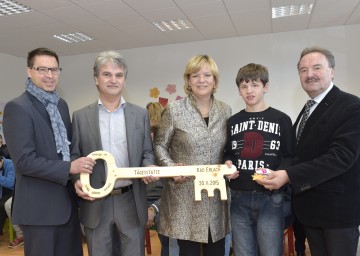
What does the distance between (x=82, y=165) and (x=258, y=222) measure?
1013 millimetres

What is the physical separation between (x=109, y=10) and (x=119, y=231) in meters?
3.59

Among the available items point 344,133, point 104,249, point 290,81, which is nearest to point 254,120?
point 344,133

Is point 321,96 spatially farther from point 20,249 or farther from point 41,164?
point 20,249

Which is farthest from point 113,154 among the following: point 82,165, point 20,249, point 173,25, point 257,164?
point 173,25

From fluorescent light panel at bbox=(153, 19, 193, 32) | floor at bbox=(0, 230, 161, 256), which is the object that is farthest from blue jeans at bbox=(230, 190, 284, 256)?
fluorescent light panel at bbox=(153, 19, 193, 32)

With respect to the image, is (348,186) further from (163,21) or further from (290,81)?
(290,81)

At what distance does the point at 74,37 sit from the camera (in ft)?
20.1

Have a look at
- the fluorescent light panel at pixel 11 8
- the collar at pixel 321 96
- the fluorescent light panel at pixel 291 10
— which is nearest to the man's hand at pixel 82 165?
the collar at pixel 321 96

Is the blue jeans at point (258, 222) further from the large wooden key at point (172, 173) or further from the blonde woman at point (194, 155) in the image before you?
the large wooden key at point (172, 173)

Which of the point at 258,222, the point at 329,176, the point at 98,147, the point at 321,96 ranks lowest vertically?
the point at 258,222

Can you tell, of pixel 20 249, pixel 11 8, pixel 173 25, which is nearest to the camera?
pixel 20 249

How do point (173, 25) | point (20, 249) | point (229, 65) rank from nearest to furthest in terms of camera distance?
point (20, 249), point (173, 25), point (229, 65)

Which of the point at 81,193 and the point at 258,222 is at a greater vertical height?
the point at 81,193

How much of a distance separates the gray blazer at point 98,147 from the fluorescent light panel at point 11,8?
3.23m
